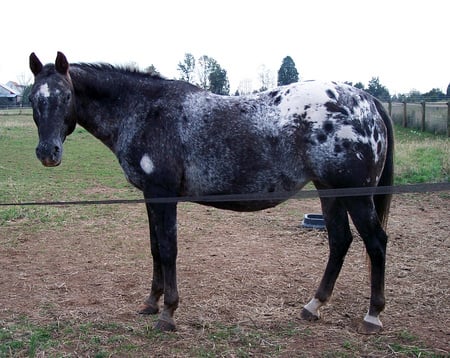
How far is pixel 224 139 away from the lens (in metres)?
3.61

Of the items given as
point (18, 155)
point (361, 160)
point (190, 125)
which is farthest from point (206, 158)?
point (18, 155)

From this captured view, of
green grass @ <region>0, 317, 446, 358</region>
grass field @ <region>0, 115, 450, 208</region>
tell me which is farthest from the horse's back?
grass field @ <region>0, 115, 450, 208</region>

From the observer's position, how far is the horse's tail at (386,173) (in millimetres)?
3822

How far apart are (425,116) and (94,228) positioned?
16404 mm

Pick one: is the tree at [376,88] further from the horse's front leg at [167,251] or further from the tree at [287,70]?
the horse's front leg at [167,251]

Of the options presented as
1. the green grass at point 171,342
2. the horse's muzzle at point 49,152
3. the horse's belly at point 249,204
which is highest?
the horse's muzzle at point 49,152

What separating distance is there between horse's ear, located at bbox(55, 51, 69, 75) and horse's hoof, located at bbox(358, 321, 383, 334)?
3.20 metres

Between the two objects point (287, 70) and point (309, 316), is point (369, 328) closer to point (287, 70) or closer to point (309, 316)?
point (309, 316)

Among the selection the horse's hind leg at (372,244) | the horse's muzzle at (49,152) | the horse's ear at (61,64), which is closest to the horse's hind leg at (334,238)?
the horse's hind leg at (372,244)

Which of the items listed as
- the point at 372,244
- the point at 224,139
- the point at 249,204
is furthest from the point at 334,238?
the point at 224,139

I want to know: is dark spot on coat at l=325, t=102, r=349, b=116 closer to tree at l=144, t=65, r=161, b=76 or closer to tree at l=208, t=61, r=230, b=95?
tree at l=144, t=65, r=161, b=76

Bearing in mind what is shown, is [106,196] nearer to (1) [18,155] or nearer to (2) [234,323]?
(2) [234,323]

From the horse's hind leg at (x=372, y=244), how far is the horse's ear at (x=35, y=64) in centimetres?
271

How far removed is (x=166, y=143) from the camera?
362 cm
